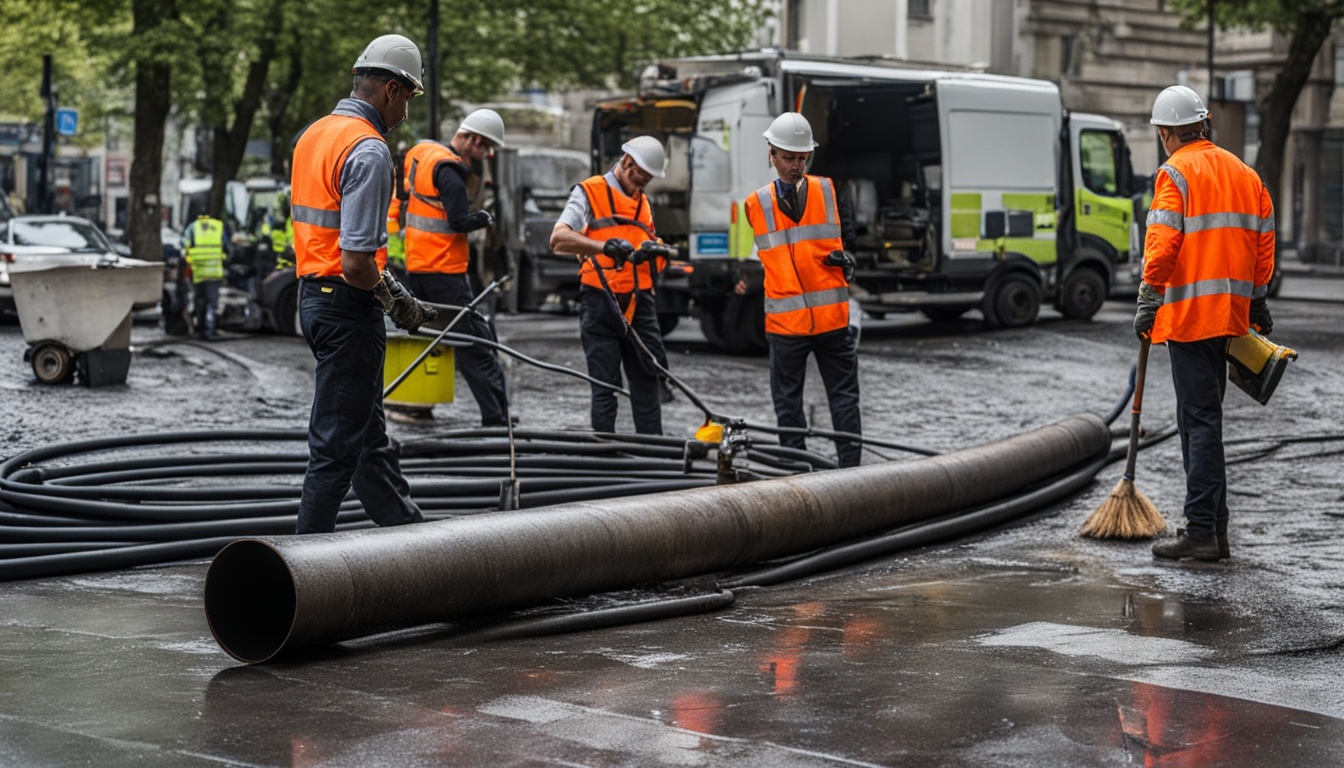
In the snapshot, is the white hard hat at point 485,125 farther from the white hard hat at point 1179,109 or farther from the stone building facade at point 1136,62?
the stone building facade at point 1136,62

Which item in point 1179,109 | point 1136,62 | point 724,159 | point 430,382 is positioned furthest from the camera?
point 1136,62

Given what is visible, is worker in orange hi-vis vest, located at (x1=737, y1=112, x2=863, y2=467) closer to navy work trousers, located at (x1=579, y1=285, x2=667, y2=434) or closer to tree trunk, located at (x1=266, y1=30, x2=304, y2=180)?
navy work trousers, located at (x1=579, y1=285, x2=667, y2=434)

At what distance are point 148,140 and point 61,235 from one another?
582 centimetres

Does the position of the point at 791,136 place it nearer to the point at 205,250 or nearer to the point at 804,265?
the point at 804,265

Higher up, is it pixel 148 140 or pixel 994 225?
pixel 148 140

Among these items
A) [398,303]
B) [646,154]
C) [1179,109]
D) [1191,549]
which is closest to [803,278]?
[646,154]

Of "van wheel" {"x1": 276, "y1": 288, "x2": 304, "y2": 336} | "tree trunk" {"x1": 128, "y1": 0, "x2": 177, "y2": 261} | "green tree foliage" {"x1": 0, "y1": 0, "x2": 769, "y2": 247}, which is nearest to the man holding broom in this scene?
"van wheel" {"x1": 276, "y1": 288, "x2": 304, "y2": 336}

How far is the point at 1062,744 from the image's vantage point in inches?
168

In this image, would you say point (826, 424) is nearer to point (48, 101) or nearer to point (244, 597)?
point (244, 597)

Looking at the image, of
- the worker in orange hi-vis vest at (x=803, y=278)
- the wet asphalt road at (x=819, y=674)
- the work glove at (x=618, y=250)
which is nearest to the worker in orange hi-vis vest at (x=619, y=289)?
the work glove at (x=618, y=250)

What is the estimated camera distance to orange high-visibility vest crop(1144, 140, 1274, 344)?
7312mm

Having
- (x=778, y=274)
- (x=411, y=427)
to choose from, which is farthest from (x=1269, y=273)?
(x=411, y=427)

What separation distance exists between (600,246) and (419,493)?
2162 millimetres

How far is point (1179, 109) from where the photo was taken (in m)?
7.41
